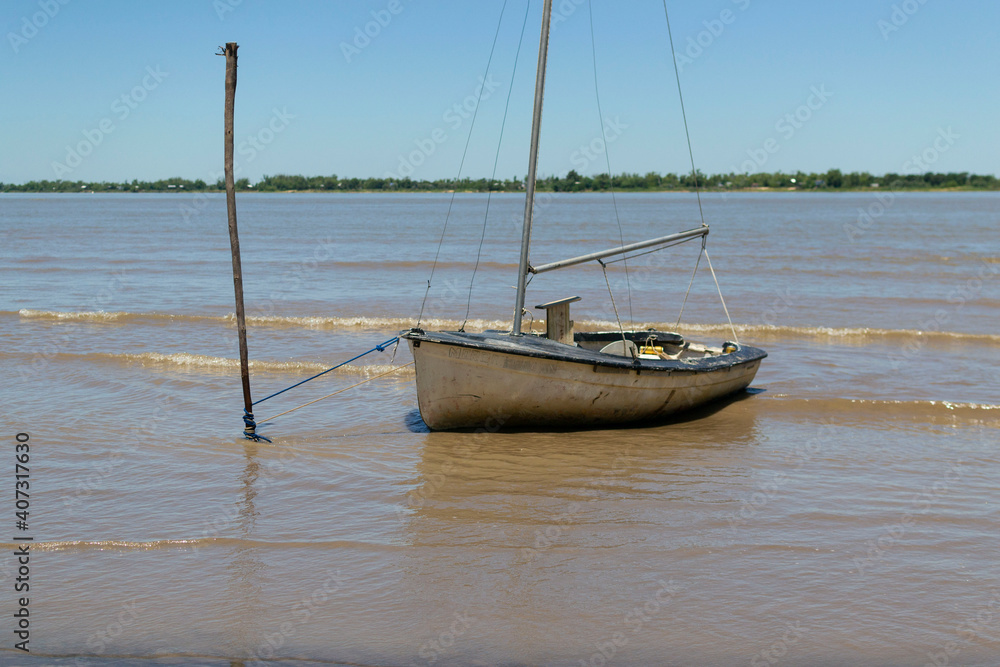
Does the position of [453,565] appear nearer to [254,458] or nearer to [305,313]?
[254,458]

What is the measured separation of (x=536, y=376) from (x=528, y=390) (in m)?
0.22

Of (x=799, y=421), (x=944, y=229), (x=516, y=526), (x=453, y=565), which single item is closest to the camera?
(x=453, y=565)

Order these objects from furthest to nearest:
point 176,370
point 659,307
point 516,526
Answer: point 659,307
point 176,370
point 516,526

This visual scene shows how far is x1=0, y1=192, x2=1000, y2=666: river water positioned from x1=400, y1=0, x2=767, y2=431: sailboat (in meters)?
0.31

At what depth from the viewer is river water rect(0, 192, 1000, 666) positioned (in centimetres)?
573

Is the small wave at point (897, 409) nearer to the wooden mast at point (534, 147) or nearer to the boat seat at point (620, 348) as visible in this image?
the boat seat at point (620, 348)

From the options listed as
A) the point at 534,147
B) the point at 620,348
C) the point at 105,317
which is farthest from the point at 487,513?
the point at 105,317

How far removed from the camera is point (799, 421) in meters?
11.8

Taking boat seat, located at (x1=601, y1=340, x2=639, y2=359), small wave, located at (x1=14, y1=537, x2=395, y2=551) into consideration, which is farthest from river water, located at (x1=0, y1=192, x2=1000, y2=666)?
boat seat, located at (x1=601, y1=340, x2=639, y2=359)

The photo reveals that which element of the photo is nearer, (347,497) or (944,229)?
(347,497)

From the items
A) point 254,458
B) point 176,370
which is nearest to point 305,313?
point 176,370

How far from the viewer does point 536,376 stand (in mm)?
9961

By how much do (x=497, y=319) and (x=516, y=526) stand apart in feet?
41.6

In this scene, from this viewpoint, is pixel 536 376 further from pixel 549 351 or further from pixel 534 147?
pixel 534 147
